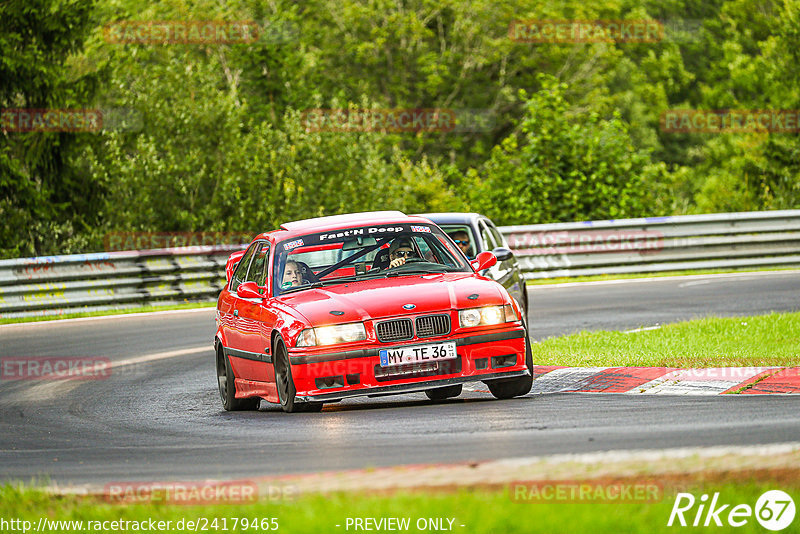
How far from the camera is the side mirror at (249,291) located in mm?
10727

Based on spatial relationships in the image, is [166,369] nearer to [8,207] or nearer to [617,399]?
[617,399]

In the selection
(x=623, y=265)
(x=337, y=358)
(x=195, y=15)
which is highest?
(x=195, y=15)

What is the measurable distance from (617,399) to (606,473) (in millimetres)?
3965

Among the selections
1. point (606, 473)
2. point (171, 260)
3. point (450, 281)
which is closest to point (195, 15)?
point (171, 260)

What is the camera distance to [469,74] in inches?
2240

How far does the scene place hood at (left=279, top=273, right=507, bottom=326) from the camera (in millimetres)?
9438

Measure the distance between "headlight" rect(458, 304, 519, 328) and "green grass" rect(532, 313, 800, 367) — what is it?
2097 millimetres

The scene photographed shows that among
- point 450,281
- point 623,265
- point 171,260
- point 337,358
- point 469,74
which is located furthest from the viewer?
point 469,74

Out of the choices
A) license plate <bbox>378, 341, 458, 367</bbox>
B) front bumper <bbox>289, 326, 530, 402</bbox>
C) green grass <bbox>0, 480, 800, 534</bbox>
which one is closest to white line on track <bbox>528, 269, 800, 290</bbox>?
front bumper <bbox>289, 326, 530, 402</bbox>

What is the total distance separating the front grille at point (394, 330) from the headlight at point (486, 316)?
0.40 metres

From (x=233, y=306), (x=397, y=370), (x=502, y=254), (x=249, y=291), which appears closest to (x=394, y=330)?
(x=397, y=370)

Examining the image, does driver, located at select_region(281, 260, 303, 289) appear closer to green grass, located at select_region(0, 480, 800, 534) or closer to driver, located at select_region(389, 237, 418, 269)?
driver, located at select_region(389, 237, 418, 269)

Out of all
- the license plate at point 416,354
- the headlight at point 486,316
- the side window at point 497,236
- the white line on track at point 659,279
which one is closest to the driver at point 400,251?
the headlight at point 486,316

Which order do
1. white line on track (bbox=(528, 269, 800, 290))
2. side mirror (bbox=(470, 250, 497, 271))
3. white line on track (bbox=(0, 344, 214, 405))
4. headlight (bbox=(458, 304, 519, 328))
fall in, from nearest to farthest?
headlight (bbox=(458, 304, 519, 328)) < side mirror (bbox=(470, 250, 497, 271)) < white line on track (bbox=(0, 344, 214, 405)) < white line on track (bbox=(528, 269, 800, 290))
